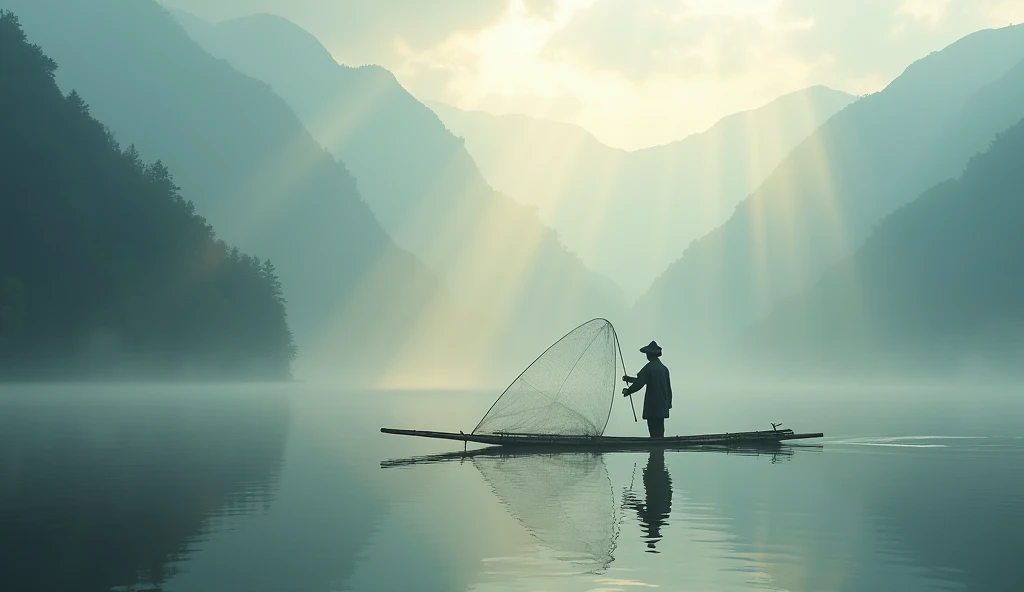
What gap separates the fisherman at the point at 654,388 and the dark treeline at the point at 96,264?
282 ft

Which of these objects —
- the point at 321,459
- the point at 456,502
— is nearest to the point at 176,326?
the point at 321,459

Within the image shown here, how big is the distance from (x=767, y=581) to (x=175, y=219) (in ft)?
461

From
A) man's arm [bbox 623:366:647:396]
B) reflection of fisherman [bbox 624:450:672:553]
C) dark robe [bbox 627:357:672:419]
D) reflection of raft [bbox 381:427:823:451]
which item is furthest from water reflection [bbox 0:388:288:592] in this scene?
dark robe [bbox 627:357:672:419]

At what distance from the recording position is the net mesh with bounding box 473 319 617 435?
34.3 metres

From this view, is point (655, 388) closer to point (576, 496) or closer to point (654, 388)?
point (654, 388)

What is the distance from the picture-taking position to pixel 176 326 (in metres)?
133

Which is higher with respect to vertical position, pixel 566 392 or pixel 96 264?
pixel 96 264

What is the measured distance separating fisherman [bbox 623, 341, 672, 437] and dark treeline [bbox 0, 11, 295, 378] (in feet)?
282

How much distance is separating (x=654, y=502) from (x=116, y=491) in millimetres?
12911

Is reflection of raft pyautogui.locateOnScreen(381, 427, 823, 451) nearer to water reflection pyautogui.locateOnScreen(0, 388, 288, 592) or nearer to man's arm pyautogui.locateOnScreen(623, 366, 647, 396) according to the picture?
man's arm pyautogui.locateOnScreen(623, 366, 647, 396)

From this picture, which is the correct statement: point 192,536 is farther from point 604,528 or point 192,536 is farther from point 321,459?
point 321,459

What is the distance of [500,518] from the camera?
2128 cm

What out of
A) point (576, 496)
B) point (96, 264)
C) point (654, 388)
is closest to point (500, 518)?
point (576, 496)

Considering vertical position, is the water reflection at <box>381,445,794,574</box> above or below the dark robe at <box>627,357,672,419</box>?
below
